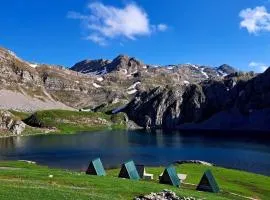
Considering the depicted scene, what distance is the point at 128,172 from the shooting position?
69250 mm

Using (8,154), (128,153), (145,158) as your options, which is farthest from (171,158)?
(8,154)

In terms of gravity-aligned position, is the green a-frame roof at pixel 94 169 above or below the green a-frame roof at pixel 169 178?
above

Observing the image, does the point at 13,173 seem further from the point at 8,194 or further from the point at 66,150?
the point at 66,150

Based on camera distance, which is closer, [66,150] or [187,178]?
[187,178]

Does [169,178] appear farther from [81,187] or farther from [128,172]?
[81,187]

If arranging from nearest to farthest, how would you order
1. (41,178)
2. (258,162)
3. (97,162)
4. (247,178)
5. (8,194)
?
(8,194), (41,178), (97,162), (247,178), (258,162)

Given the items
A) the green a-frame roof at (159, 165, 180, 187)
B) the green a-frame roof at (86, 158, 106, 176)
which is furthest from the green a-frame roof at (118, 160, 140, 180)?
the green a-frame roof at (159, 165, 180, 187)

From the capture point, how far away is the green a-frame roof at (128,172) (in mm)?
69062

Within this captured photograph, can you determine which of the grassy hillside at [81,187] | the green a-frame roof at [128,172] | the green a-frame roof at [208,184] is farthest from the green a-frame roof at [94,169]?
the green a-frame roof at [208,184]

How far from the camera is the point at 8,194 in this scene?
121 feet

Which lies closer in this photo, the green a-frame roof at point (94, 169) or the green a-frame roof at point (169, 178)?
the green a-frame roof at point (169, 178)

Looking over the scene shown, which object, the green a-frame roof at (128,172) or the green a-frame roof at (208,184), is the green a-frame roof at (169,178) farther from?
the green a-frame roof at (128,172)

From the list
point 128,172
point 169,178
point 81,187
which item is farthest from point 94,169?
point 81,187

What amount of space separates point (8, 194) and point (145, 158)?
116 metres
